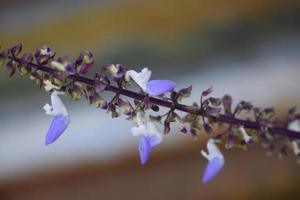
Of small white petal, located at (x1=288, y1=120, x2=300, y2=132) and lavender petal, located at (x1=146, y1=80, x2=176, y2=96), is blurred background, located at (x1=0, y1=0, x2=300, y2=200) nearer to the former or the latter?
small white petal, located at (x1=288, y1=120, x2=300, y2=132)

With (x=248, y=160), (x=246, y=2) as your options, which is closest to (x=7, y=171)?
(x=248, y=160)

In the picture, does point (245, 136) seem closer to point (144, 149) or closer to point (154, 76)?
point (144, 149)

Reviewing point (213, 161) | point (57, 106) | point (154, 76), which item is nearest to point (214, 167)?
point (213, 161)

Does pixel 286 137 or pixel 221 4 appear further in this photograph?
pixel 221 4

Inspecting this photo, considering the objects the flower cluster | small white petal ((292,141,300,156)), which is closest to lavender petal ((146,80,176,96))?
the flower cluster

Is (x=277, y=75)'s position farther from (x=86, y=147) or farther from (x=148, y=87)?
(x=148, y=87)

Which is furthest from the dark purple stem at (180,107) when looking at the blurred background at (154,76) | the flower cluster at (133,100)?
the blurred background at (154,76)

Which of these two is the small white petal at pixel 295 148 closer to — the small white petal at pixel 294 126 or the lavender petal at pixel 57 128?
the small white petal at pixel 294 126

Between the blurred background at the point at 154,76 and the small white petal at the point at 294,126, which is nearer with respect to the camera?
the small white petal at the point at 294,126
